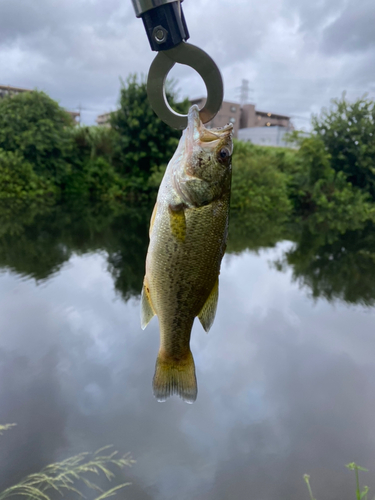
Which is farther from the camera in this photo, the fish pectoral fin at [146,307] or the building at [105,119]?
the building at [105,119]

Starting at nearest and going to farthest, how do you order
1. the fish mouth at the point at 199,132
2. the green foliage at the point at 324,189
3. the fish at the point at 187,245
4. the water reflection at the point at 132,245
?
the fish mouth at the point at 199,132 → the fish at the point at 187,245 → the water reflection at the point at 132,245 → the green foliage at the point at 324,189

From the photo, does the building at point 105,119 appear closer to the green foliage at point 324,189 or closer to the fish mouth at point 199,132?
the green foliage at point 324,189

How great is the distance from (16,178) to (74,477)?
25618 mm

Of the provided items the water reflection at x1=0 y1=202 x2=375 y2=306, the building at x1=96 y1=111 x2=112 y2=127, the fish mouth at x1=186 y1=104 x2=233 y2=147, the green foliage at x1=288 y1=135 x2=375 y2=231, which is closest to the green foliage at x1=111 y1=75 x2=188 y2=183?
the building at x1=96 y1=111 x2=112 y2=127

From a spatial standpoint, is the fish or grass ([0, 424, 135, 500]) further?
grass ([0, 424, 135, 500])

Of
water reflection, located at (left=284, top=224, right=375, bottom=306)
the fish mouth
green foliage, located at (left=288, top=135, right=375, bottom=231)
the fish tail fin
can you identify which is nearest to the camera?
the fish mouth

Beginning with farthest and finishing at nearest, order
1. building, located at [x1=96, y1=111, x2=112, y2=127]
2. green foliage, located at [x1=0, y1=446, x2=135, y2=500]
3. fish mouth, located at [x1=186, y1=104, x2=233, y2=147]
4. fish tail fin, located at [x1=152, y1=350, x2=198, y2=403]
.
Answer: building, located at [x1=96, y1=111, x2=112, y2=127] < green foliage, located at [x1=0, y1=446, x2=135, y2=500] < fish tail fin, located at [x1=152, y1=350, x2=198, y2=403] < fish mouth, located at [x1=186, y1=104, x2=233, y2=147]

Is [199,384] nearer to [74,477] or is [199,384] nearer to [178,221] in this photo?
[74,477]

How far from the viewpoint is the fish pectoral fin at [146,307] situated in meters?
1.73

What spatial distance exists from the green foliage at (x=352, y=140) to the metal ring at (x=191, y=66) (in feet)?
110

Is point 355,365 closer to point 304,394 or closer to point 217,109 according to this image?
point 304,394

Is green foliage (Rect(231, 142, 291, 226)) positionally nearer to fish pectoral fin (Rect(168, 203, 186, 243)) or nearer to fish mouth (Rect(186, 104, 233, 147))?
fish mouth (Rect(186, 104, 233, 147))

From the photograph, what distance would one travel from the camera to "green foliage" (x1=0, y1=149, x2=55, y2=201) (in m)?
27.9

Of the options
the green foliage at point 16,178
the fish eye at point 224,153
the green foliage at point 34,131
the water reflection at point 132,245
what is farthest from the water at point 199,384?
the green foliage at point 34,131
